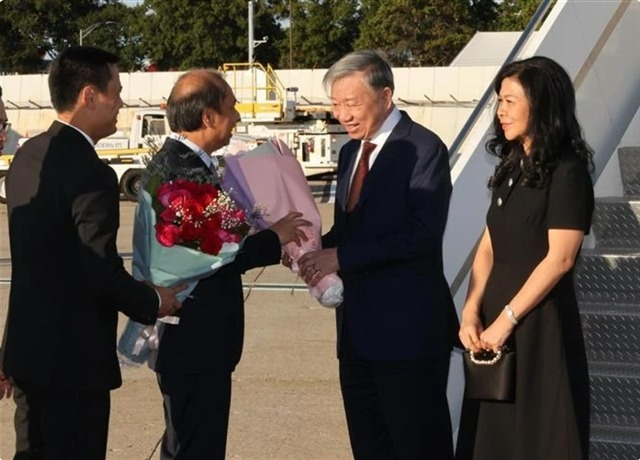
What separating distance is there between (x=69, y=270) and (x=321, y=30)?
2922 inches

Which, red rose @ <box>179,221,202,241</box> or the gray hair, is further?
the gray hair

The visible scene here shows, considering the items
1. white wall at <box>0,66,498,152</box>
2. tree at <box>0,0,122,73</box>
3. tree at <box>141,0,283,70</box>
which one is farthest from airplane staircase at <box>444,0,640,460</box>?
tree at <box>0,0,122,73</box>

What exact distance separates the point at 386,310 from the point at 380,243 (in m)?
0.27

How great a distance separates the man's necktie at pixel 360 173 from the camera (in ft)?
13.3

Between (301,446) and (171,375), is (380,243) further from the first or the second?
(301,446)

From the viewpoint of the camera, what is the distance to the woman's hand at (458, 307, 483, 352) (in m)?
3.91

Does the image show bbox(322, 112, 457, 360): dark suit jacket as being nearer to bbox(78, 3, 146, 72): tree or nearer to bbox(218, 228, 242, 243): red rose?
bbox(218, 228, 242, 243): red rose

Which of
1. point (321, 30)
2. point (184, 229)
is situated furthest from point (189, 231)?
point (321, 30)

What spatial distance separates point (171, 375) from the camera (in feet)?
12.7

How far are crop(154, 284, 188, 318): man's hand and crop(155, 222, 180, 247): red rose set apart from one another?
157mm

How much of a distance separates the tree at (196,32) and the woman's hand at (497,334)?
247 feet

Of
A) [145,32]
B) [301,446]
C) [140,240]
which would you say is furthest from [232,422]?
[145,32]

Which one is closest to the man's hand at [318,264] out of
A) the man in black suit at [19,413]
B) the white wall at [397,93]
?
the man in black suit at [19,413]

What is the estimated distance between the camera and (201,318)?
3.86 m
